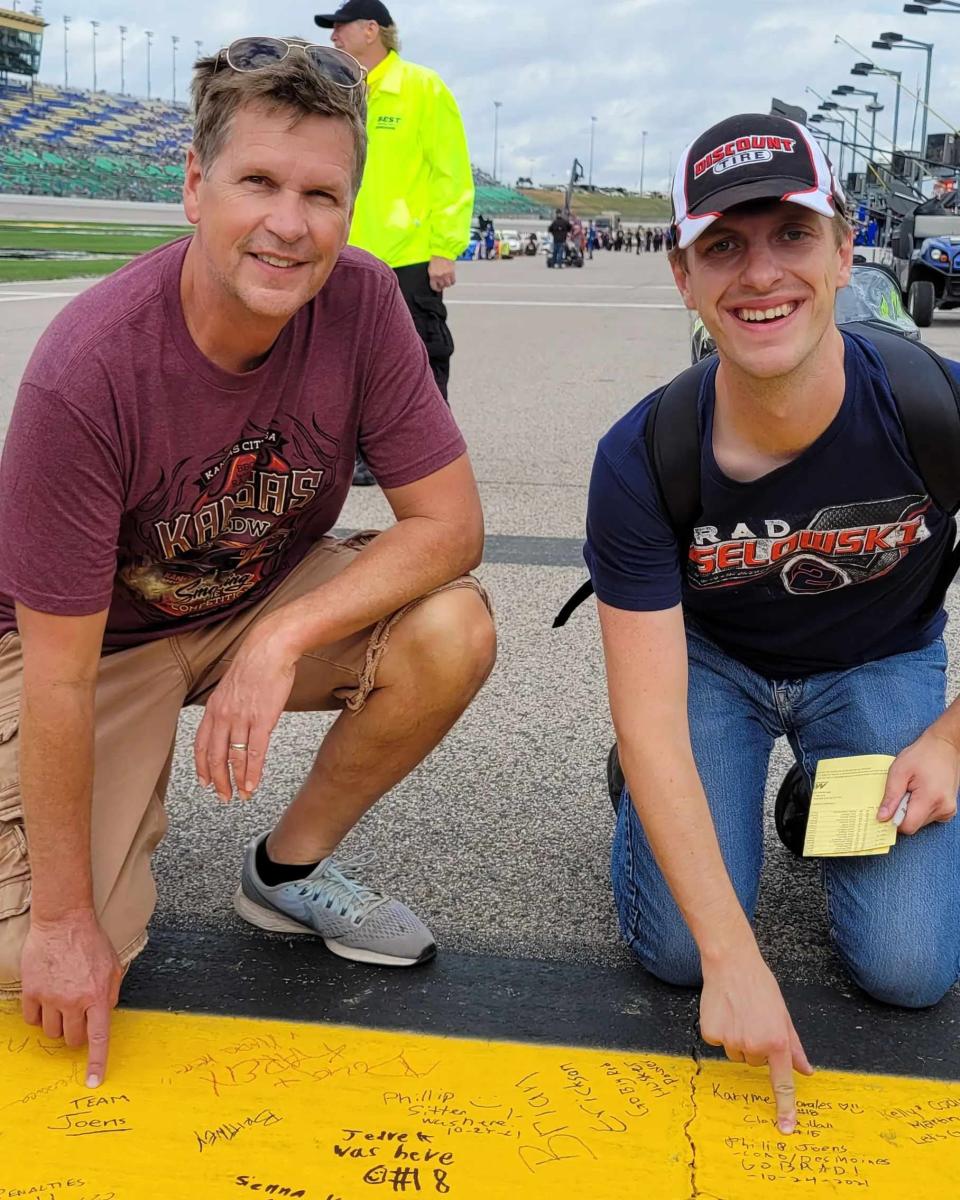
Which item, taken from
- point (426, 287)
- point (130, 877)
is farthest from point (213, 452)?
point (426, 287)

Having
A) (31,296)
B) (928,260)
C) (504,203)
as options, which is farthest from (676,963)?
(504,203)

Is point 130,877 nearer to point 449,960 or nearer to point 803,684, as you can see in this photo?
point 449,960

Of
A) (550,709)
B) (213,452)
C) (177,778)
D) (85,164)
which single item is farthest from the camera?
(85,164)

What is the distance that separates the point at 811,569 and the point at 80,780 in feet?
4.42

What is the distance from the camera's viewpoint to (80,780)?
217 centimetres

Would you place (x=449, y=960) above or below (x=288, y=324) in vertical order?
below

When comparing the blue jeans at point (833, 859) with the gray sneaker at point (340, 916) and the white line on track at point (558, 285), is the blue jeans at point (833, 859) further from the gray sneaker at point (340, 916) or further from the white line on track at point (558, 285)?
the white line on track at point (558, 285)

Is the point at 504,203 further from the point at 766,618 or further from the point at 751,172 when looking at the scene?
the point at 751,172

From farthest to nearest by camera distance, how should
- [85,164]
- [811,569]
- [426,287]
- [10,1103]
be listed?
[85,164], [426,287], [811,569], [10,1103]

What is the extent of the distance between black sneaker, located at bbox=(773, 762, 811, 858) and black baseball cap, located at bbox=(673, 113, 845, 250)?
126cm

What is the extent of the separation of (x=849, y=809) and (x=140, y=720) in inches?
53.4

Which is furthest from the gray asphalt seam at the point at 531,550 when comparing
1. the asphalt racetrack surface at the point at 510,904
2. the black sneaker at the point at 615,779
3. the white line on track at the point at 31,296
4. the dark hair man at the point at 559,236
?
the dark hair man at the point at 559,236

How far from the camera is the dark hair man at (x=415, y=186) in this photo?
20.5 feet

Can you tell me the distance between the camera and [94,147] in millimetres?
99062
